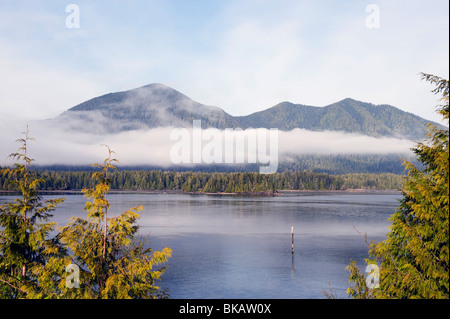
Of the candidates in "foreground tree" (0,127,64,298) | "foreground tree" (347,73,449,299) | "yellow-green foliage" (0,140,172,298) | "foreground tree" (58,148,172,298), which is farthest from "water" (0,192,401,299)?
"foreground tree" (347,73,449,299)

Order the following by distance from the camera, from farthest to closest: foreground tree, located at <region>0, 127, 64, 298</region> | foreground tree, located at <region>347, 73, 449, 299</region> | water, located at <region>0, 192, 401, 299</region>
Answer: water, located at <region>0, 192, 401, 299</region>
foreground tree, located at <region>0, 127, 64, 298</region>
foreground tree, located at <region>347, 73, 449, 299</region>

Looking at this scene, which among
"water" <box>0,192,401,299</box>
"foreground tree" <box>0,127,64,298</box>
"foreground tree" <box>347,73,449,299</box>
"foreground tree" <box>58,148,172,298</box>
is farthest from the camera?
"water" <box>0,192,401,299</box>

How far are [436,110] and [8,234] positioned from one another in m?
19.4

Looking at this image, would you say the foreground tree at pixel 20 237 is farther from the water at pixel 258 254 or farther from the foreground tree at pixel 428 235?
the foreground tree at pixel 428 235

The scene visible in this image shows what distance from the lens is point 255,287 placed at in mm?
42562

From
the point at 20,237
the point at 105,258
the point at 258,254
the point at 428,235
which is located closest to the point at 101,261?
the point at 105,258

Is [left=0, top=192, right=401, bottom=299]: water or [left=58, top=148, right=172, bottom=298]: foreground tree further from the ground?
[left=58, top=148, right=172, bottom=298]: foreground tree

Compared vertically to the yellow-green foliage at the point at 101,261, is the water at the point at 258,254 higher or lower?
lower

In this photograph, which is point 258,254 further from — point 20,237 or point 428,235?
point 428,235

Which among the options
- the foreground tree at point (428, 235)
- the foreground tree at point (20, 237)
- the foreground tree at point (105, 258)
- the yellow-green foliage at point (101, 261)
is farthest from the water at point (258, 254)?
the foreground tree at point (428, 235)

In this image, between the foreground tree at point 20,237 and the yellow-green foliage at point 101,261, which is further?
the foreground tree at point 20,237

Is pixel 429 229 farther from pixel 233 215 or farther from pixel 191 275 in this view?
pixel 233 215

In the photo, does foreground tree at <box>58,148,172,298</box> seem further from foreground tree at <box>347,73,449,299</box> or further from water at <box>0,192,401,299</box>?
water at <box>0,192,401,299</box>
